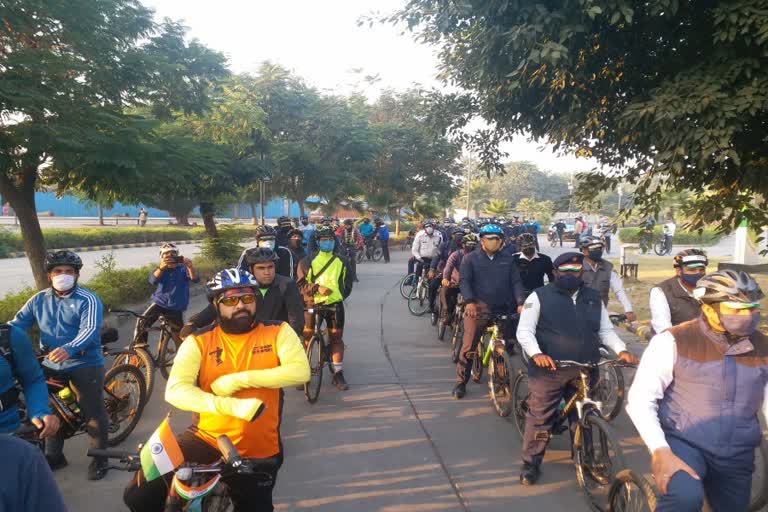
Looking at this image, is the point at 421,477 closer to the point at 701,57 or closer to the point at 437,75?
the point at 701,57

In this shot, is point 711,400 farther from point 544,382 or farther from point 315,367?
point 315,367

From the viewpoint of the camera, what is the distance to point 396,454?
195 inches

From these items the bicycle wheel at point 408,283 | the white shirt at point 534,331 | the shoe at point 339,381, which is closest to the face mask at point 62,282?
the shoe at point 339,381

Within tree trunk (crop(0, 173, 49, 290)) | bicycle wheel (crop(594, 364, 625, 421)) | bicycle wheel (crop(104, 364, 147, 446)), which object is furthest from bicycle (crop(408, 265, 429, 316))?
bicycle wheel (crop(104, 364, 147, 446))

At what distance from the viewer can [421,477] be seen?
452cm

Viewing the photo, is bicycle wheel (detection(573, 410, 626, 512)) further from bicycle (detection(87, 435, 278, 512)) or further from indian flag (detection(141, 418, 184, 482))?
indian flag (detection(141, 418, 184, 482))

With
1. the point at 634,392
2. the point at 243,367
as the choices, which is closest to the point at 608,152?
the point at 634,392

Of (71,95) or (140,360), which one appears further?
(71,95)

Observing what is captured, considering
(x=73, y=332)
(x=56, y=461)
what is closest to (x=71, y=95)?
(x=73, y=332)

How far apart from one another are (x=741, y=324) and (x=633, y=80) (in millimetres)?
5472

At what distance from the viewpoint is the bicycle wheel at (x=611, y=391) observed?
227 inches

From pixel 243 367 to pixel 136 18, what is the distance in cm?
921

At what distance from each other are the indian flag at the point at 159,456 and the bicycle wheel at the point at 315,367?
3.75 metres

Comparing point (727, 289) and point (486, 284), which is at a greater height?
point (727, 289)
